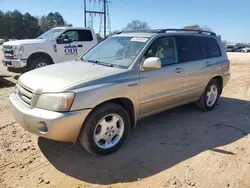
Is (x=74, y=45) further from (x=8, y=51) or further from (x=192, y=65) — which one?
(x=192, y=65)

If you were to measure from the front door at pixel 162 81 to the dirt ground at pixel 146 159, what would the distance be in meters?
0.55

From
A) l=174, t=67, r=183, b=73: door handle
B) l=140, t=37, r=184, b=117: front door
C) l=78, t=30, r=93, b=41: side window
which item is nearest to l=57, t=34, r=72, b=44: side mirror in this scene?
l=78, t=30, r=93, b=41: side window

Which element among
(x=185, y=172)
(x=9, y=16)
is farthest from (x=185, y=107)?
(x=9, y=16)

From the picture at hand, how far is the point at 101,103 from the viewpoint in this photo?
339cm

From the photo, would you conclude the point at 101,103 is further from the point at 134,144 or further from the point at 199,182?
the point at 199,182

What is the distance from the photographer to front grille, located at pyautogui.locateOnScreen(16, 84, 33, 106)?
Answer: 3.29 meters

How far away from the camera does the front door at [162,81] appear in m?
3.96

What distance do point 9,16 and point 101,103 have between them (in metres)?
71.6

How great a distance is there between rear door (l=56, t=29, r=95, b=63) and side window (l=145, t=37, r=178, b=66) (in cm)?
601

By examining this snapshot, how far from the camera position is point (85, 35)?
10.3 metres

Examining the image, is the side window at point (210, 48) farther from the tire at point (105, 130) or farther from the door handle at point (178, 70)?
the tire at point (105, 130)

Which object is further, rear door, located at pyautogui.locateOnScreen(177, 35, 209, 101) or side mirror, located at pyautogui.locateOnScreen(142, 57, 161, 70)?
rear door, located at pyautogui.locateOnScreen(177, 35, 209, 101)

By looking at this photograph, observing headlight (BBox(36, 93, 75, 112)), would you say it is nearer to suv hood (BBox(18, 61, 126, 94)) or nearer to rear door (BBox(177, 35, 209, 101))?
suv hood (BBox(18, 61, 126, 94))

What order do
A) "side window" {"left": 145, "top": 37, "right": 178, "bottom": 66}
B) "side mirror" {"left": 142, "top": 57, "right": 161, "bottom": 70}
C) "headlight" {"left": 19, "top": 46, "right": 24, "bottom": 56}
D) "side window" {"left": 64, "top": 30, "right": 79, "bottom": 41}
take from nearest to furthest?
"side mirror" {"left": 142, "top": 57, "right": 161, "bottom": 70} → "side window" {"left": 145, "top": 37, "right": 178, "bottom": 66} → "headlight" {"left": 19, "top": 46, "right": 24, "bottom": 56} → "side window" {"left": 64, "top": 30, "right": 79, "bottom": 41}
